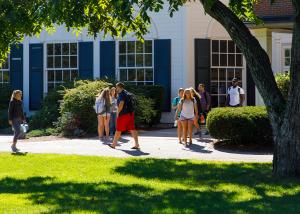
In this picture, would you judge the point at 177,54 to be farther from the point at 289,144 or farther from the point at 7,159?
the point at 289,144

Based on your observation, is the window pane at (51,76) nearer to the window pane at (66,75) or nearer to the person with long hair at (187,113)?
the window pane at (66,75)

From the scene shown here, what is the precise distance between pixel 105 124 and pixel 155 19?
7.61 meters

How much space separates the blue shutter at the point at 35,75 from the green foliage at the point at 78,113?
529 centimetres

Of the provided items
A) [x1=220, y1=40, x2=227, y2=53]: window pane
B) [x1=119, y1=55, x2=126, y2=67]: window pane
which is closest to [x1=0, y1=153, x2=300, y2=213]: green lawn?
[x1=119, y1=55, x2=126, y2=67]: window pane

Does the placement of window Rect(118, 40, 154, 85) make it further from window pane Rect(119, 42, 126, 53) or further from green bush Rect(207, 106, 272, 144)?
green bush Rect(207, 106, 272, 144)

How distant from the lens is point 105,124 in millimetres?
17734

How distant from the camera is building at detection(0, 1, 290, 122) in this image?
77.3 ft

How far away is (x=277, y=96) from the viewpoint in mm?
10859

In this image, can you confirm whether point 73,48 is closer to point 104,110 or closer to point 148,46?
point 148,46

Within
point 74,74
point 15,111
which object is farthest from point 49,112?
point 15,111

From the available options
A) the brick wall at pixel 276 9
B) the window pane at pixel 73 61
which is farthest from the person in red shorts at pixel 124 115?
the window pane at pixel 73 61

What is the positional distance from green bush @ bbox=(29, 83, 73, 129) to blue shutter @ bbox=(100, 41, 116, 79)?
6.58 feet

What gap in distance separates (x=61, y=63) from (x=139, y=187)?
16026mm

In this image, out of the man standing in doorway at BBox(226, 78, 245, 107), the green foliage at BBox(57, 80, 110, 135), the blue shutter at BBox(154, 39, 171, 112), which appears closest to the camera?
the man standing in doorway at BBox(226, 78, 245, 107)
